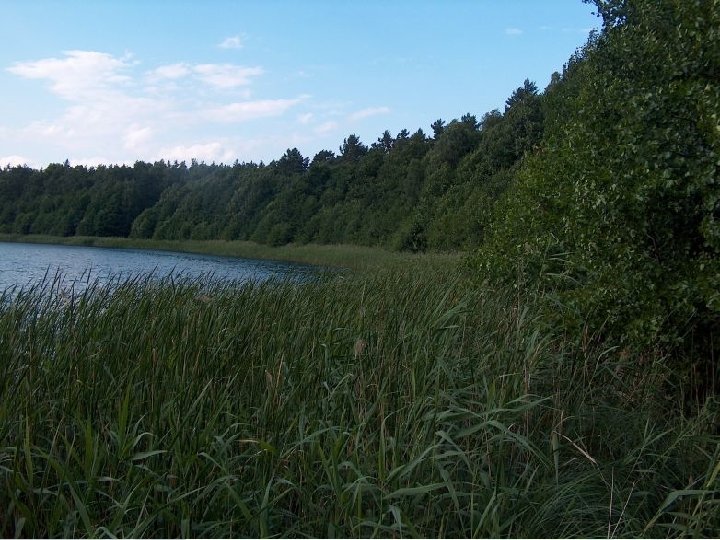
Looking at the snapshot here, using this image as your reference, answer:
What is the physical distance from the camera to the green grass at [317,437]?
2.74m

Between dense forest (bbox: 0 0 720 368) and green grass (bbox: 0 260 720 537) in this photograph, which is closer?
green grass (bbox: 0 260 720 537)

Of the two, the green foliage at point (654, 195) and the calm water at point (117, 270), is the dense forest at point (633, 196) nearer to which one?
the green foliage at point (654, 195)

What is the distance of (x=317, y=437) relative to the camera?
9.93 feet

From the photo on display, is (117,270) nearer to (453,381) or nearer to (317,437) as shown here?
(453,381)

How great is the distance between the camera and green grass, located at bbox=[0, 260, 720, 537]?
274 cm

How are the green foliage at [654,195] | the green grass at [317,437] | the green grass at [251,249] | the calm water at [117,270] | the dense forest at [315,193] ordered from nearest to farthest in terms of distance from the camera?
1. the green grass at [317,437]
2. the green foliage at [654,195]
3. the calm water at [117,270]
4. the green grass at [251,249]
5. the dense forest at [315,193]

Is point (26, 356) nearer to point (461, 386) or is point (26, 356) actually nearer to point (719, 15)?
point (461, 386)

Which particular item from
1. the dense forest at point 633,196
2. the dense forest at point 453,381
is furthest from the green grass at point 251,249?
the dense forest at point 453,381

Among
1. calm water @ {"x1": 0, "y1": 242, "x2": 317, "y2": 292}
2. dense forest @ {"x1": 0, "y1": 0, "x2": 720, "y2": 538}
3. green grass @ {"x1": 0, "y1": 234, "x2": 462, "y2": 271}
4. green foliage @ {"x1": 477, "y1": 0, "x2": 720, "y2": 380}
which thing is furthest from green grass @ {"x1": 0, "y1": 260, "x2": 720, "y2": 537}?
green grass @ {"x1": 0, "y1": 234, "x2": 462, "y2": 271}

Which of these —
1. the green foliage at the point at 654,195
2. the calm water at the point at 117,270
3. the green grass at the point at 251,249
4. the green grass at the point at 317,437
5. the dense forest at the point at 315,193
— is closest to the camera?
the green grass at the point at 317,437

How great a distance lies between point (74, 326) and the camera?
189 inches

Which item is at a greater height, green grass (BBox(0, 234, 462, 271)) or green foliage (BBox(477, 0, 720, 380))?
green foliage (BBox(477, 0, 720, 380))

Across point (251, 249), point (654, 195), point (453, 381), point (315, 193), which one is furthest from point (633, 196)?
point (315, 193)

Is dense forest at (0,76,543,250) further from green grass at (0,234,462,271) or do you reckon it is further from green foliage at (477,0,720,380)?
green foliage at (477,0,720,380)
